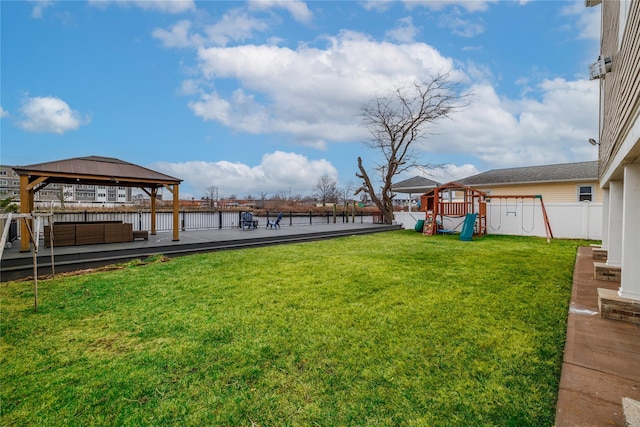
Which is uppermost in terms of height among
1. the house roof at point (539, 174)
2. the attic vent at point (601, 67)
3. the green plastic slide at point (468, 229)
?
the attic vent at point (601, 67)

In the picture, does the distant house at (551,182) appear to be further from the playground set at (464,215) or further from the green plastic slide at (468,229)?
the green plastic slide at (468,229)

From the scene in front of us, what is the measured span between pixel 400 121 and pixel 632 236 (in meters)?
18.3

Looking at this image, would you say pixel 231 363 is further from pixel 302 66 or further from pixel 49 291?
pixel 302 66

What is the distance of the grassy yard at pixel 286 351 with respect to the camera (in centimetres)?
203

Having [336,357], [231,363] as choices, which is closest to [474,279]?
[336,357]

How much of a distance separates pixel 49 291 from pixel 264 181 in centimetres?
4270

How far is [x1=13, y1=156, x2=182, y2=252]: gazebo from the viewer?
7.26 metres

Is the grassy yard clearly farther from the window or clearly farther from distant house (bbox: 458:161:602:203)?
the window

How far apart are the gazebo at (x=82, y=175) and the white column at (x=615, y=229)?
10.8 metres

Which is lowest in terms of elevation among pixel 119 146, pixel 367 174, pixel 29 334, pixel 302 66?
pixel 29 334

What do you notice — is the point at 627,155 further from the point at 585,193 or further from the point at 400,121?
the point at 400,121

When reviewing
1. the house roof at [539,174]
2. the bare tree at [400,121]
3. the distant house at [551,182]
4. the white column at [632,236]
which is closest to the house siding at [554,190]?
the distant house at [551,182]

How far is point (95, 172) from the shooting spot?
8.20m

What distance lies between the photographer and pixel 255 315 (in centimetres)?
383
